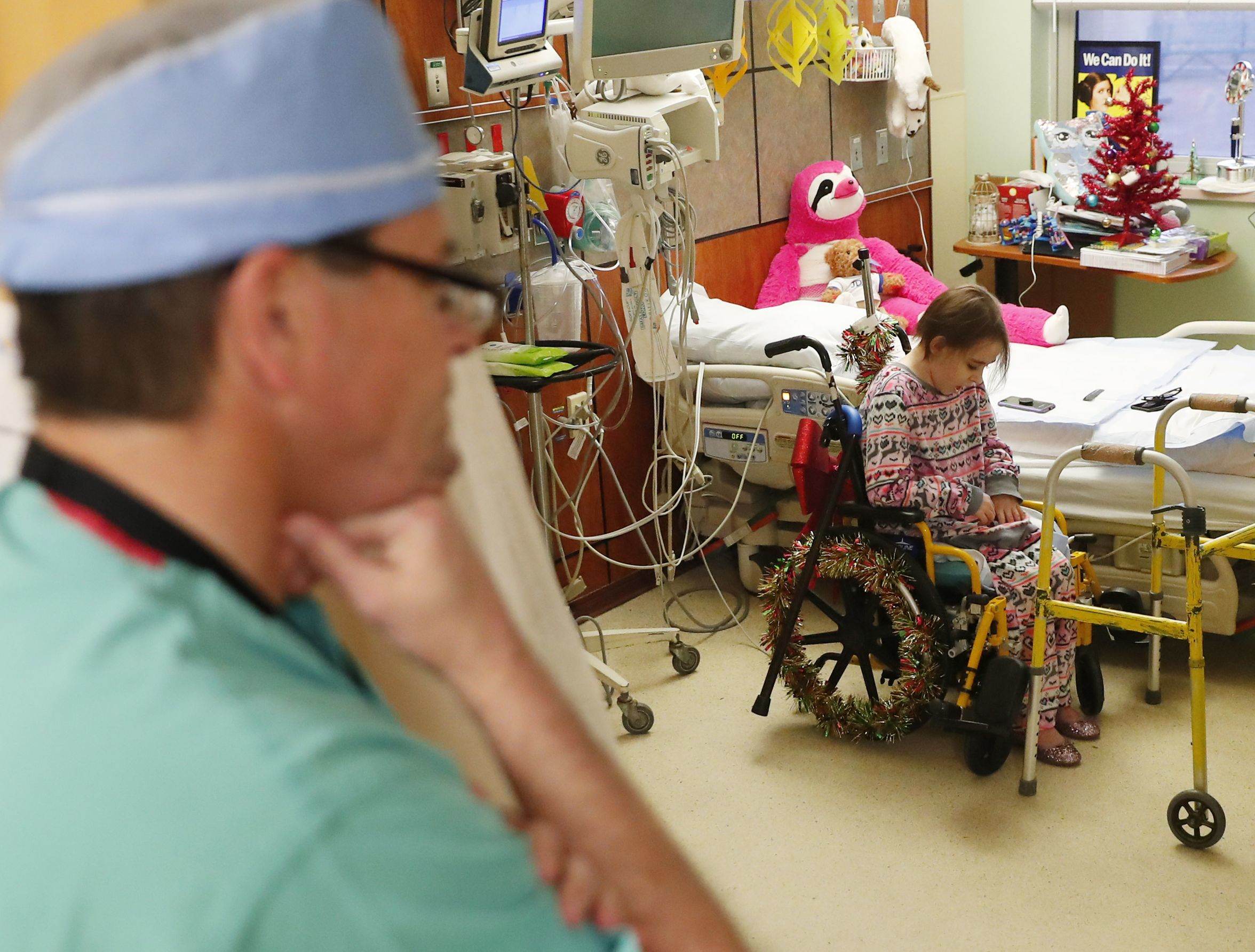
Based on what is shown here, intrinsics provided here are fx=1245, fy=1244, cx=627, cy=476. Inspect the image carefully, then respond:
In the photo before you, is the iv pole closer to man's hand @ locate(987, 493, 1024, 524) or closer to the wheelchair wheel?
man's hand @ locate(987, 493, 1024, 524)

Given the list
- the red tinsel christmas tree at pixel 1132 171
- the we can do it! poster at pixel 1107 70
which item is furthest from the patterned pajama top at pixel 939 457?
the we can do it! poster at pixel 1107 70

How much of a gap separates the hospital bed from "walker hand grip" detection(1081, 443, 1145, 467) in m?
0.66

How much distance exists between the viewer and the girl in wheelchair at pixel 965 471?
283 centimetres

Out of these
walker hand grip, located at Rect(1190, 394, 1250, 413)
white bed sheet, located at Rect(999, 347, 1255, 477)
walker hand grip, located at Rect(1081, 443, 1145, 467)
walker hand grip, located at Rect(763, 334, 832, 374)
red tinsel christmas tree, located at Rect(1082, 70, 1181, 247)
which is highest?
red tinsel christmas tree, located at Rect(1082, 70, 1181, 247)

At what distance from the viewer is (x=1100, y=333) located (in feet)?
16.5

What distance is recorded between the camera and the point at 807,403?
3.46 meters

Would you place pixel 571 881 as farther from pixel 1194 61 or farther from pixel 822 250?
pixel 1194 61

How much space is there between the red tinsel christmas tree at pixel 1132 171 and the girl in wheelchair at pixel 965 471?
182cm

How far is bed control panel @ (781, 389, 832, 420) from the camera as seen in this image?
134 inches

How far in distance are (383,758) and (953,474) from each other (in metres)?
2.61

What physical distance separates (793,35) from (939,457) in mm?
1727

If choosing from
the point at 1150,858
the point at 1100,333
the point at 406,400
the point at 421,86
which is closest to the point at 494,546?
the point at 406,400

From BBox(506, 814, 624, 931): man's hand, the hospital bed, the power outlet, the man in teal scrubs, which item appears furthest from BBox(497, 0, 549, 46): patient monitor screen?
BBox(506, 814, 624, 931): man's hand

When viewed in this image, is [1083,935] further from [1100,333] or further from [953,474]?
[1100,333]
